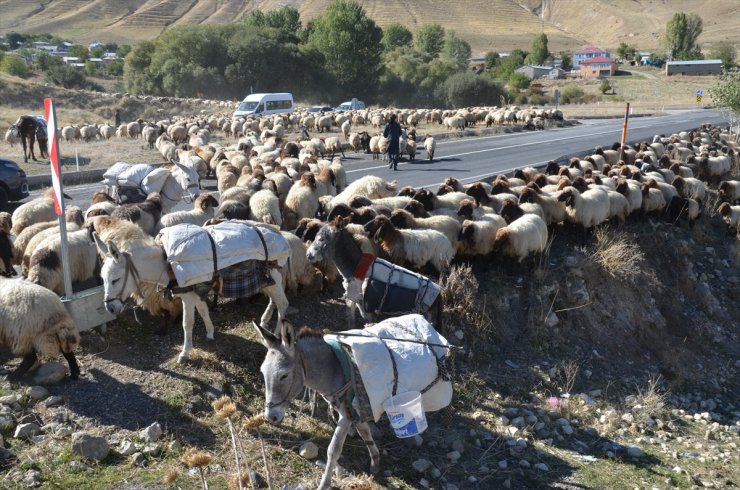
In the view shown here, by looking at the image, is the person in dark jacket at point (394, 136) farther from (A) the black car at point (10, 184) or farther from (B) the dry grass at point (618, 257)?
(A) the black car at point (10, 184)

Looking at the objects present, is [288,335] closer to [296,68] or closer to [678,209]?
[678,209]

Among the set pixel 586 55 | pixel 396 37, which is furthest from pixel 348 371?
pixel 586 55

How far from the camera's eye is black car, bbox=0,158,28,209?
14.4m

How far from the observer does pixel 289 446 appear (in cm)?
595

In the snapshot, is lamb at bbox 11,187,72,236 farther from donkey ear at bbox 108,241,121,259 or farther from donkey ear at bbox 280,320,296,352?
donkey ear at bbox 280,320,296,352

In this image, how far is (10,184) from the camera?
14.6 m

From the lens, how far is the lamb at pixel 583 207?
12477 millimetres

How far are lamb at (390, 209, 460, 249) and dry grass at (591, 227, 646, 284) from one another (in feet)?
9.60

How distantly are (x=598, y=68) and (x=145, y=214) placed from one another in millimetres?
93409

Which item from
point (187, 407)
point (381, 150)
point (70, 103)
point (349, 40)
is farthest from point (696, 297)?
point (349, 40)

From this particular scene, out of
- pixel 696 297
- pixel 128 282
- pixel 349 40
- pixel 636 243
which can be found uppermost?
pixel 349 40

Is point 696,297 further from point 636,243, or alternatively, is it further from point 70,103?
point 70,103

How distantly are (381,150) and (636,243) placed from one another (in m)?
11.5

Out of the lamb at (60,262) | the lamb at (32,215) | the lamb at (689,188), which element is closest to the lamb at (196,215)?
the lamb at (60,262)
